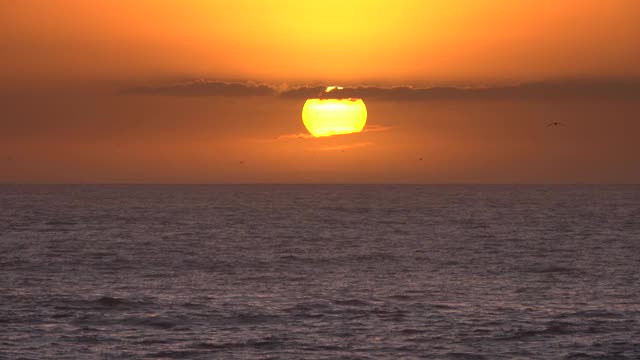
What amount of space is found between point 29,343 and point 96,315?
334 inches

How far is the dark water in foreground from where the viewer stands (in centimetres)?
4859

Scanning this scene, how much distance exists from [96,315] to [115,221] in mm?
106480

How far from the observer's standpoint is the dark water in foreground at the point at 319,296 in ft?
159

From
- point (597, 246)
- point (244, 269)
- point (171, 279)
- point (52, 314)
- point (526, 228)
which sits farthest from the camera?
point (526, 228)

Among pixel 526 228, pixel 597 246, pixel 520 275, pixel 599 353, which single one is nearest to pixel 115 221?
pixel 526 228

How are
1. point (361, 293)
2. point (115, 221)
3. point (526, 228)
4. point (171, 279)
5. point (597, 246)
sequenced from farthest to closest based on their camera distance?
point (115, 221) < point (526, 228) < point (597, 246) < point (171, 279) < point (361, 293)

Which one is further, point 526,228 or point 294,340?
point 526,228

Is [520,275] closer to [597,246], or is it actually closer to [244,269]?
[244,269]

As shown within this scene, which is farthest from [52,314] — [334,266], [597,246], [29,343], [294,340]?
[597,246]

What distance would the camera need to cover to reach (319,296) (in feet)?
212

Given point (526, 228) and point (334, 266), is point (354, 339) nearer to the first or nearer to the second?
point (334, 266)

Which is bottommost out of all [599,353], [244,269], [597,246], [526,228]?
[599,353]

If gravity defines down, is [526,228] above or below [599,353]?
above

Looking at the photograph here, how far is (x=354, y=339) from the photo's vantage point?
50062 mm
